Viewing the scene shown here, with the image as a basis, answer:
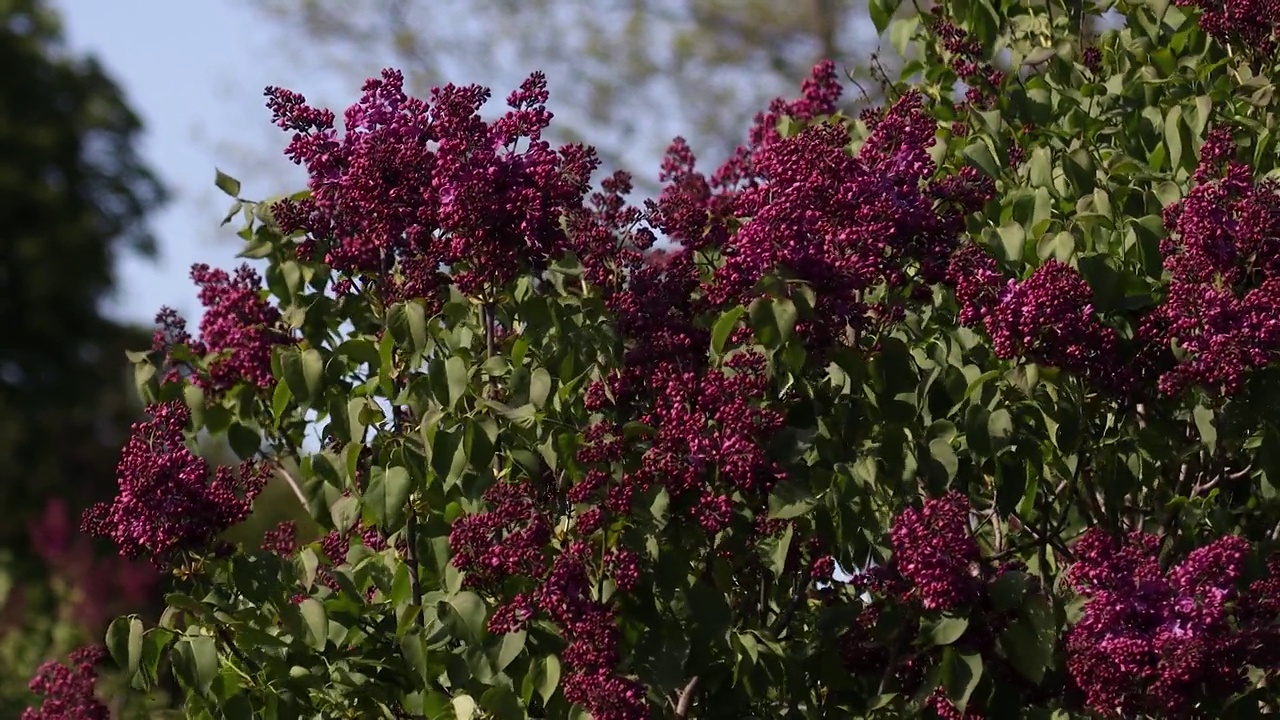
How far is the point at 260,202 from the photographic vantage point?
190 inches

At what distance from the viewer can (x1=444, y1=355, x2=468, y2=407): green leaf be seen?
3881mm

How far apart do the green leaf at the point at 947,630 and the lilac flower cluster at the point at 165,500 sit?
1.51 meters

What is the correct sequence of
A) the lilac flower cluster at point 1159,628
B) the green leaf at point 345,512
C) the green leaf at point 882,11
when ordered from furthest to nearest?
the green leaf at point 882,11, the green leaf at point 345,512, the lilac flower cluster at point 1159,628

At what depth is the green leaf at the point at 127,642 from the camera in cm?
393

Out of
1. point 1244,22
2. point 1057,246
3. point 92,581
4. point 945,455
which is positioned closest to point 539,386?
point 945,455

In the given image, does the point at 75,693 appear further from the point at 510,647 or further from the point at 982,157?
the point at 982,157

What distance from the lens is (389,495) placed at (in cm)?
391

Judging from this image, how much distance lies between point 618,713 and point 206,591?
1.26 meters

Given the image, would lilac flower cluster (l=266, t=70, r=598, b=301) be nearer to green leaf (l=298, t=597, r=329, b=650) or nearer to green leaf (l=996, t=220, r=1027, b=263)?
green leaf (l=298, t=597, r=329, b=650)

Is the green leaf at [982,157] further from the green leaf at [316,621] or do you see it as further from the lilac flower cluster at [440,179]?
the green leaf at [316,621]

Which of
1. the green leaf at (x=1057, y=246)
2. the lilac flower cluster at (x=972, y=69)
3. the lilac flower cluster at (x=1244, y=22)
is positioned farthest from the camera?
the lilac flower cluster at (x=972, y=69)

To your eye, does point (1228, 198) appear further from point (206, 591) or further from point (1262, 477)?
point (206, 591)

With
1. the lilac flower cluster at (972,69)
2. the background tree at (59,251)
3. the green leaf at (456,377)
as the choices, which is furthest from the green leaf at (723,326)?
the background tree at (59,251)

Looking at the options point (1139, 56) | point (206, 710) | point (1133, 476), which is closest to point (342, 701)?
point (206, 710)
